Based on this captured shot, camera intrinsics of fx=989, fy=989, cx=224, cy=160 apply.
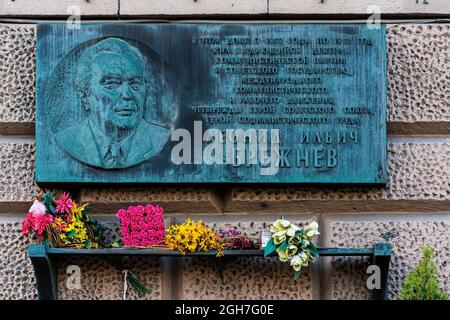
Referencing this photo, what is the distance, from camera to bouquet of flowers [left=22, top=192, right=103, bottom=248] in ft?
15.4

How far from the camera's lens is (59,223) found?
15.5 ft

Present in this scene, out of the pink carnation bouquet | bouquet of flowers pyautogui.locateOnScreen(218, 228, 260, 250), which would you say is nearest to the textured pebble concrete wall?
bouquet of flowers pyautogui.locateOnScreen(218, 228, 260, 250)

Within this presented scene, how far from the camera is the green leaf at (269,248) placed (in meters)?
4.63

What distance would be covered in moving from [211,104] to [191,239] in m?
0.68

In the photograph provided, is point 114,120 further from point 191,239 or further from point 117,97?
point 191,239

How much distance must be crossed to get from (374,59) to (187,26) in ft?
3.07

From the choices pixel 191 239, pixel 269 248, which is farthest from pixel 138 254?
pixel 269 248

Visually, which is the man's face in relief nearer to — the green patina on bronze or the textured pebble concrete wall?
the green patina on bronze

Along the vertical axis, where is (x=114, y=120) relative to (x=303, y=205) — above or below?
above

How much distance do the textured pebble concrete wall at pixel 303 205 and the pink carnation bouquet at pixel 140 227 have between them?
0.66 feet

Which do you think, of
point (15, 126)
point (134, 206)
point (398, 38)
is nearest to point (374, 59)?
point (398, 38)

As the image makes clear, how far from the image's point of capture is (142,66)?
16.0 feet

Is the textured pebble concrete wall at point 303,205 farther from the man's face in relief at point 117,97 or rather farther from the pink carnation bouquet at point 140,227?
the man's face in relief at point 117,97
